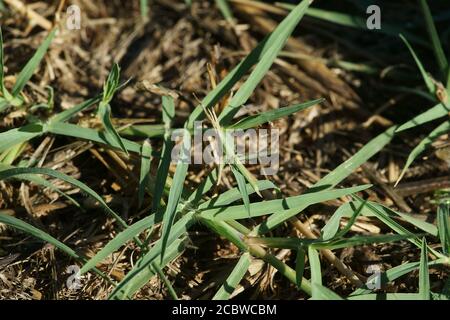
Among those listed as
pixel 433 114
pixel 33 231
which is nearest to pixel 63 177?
pixel 33 231

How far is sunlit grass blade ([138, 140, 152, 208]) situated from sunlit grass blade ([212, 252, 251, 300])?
0.28 metres

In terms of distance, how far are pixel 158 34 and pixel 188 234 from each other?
2.97ft

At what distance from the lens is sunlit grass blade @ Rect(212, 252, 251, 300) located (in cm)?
144

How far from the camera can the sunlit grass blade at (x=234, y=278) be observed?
4.74 ft

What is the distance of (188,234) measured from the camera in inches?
62.2

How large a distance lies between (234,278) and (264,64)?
0.54m

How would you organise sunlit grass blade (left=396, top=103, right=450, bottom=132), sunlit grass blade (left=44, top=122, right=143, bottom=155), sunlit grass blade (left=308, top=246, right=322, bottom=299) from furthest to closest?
sunlit grass blade (left=396, top=103, right=450, bottom=132) < sunlit grass blade (left=44, top=122, right=143, bottom=155) < sunlit grass blade (left=308, top=246, right=322, bottom=299)

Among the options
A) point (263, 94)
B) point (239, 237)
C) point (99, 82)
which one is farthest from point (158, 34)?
point (239, 237)

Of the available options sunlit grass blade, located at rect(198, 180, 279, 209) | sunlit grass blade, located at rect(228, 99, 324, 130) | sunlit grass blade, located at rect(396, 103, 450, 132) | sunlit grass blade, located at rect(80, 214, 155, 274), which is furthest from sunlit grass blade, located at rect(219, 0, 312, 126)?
sunlit grass blade, located at rect(396, 103, 450, 132)

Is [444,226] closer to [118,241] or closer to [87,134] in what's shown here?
[118,241]

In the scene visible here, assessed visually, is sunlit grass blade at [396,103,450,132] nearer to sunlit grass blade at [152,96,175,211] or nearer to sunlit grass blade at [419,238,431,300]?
sunlit grass blade at [419,238,431,300]

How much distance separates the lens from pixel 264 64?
5.31ft

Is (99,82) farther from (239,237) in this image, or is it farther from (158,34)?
(239,237)

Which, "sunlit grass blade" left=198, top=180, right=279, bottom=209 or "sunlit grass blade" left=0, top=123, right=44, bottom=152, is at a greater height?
"sunlit grass blade" left=0, top=123, right=44, bottom=152
